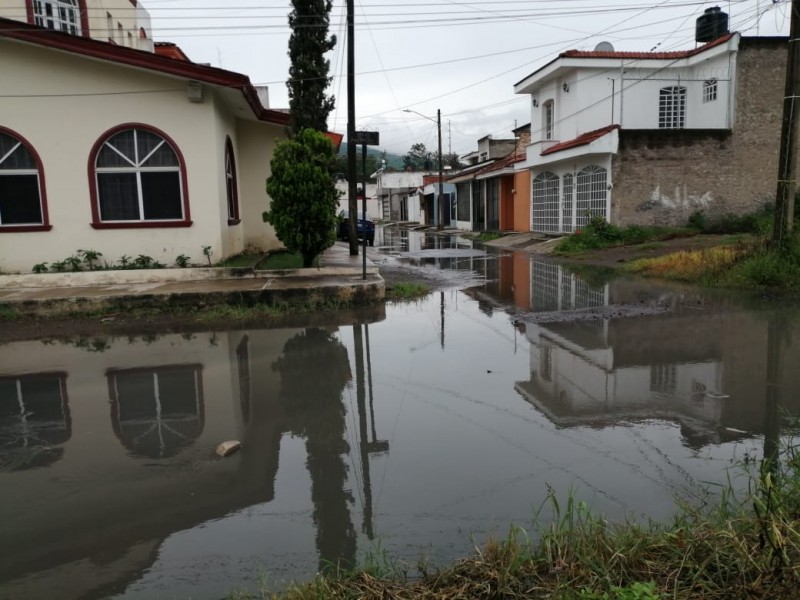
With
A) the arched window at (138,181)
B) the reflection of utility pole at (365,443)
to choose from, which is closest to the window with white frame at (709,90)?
the arched window at (138,181)

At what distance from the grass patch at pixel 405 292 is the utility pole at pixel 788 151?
6.66 meters

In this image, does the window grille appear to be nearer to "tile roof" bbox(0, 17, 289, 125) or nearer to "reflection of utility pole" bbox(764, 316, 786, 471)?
"tile roof" bbox(0, 17, 289, 125)

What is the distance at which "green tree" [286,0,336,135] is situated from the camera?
55.6 feet

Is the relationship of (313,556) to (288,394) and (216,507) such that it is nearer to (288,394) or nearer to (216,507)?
(216,507)

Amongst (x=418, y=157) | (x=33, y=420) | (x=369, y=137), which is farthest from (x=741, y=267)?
(x=418, y=157)

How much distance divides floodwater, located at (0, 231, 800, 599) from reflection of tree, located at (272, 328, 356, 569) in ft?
0.07

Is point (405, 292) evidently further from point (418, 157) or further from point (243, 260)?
point (418, 157)

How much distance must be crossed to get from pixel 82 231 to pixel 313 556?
11.6 meters

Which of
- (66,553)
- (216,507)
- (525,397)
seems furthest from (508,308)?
(66,553)

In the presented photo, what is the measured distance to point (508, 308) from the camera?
10672 millimetres

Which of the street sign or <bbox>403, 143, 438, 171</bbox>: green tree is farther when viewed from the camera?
<bbox>403, 143, 438, 171</bbox>: green tree

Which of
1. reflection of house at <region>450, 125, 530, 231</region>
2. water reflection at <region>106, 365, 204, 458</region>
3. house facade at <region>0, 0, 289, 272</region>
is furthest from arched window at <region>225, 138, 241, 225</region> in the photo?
reflection of house at <region>450, 125, 530, 231</region>

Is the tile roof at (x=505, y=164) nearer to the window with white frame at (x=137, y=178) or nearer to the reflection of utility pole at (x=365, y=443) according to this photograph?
the window with white frame at (x=137, y=178)

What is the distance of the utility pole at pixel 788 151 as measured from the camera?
1109 cm
